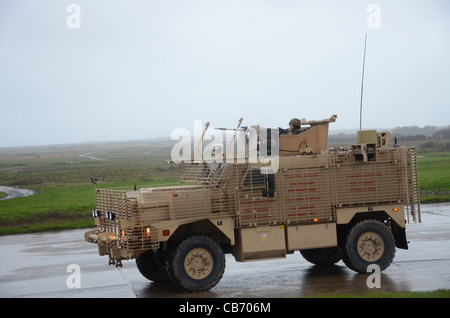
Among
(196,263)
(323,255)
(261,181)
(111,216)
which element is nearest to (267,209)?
(261,181)

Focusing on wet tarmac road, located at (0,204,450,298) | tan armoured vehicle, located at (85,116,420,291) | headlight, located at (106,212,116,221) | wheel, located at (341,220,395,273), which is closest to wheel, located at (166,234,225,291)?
tan armoured vehicle, located at (85,116,420,291)

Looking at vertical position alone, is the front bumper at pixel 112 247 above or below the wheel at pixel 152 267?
above

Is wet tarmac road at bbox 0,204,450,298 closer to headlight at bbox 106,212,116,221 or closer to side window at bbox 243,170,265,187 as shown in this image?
headlight at bbox 106,212,116,221

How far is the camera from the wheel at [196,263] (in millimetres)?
12188

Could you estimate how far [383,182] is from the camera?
44.6ft

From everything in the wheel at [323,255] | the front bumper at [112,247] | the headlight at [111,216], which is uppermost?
the headlight at [111,216]

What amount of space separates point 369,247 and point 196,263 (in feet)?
12.2

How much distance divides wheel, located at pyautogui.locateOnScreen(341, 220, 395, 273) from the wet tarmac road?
0.27 m

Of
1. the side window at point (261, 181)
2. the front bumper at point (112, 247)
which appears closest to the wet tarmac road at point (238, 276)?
the front bumper at point (112, 247)

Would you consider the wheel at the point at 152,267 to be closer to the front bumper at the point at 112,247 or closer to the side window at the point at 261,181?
the front bumper at the point at 112,247

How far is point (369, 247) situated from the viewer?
13.5 m

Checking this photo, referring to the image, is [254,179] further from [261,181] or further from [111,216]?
[111,216]

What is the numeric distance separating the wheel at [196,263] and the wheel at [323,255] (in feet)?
10.2
